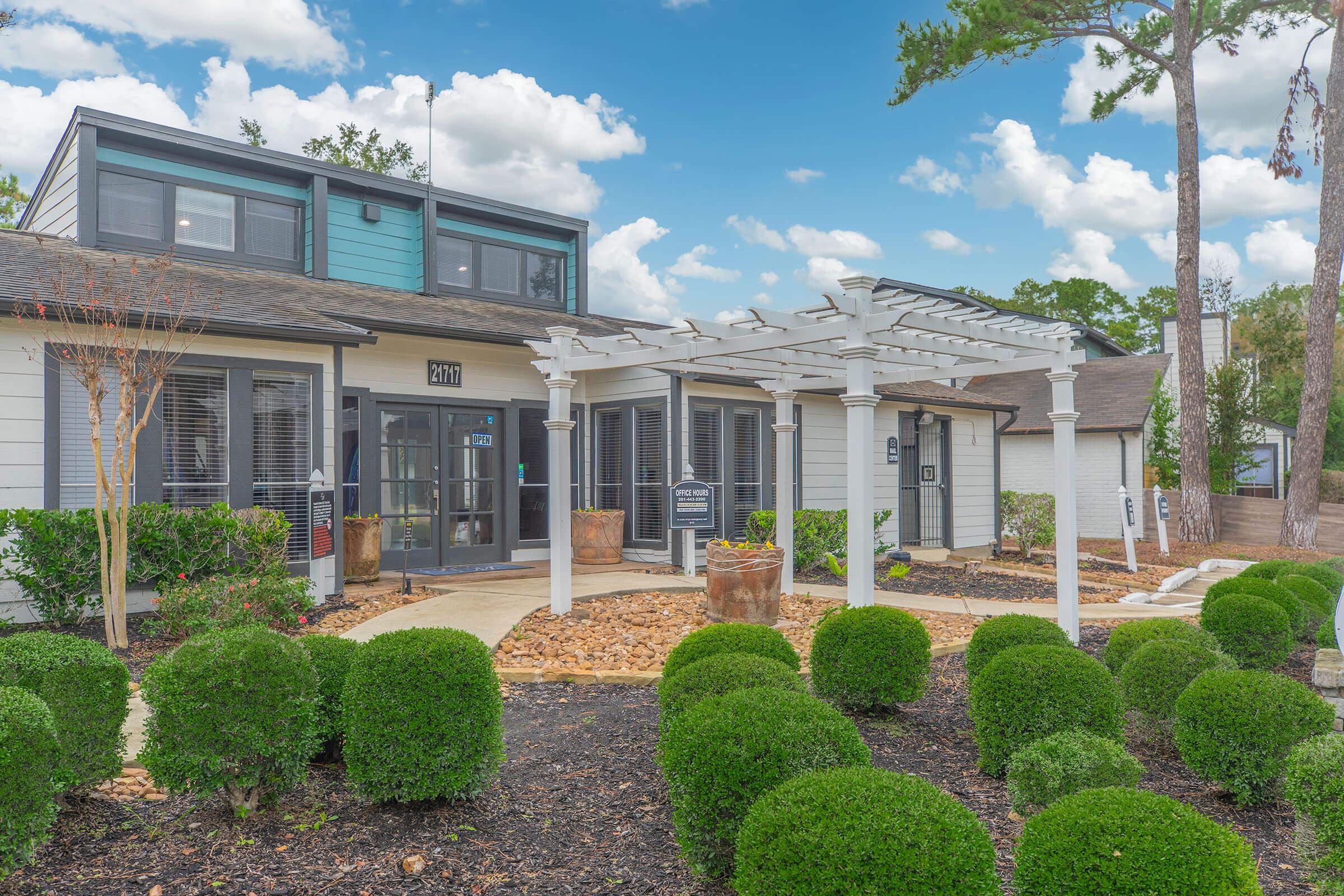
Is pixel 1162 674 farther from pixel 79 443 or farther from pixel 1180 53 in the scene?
pixel 1180 53

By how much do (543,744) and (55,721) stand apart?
7.07 ft

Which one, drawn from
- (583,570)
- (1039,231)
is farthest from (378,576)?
(1039,231)

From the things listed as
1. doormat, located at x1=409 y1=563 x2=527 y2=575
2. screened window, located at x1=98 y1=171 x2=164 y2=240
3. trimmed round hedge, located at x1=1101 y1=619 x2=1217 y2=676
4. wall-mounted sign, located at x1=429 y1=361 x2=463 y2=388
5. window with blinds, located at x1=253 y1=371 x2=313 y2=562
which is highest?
screened window, located at x1=98 y1=171 x2=164 y2=240

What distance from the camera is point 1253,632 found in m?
5.97

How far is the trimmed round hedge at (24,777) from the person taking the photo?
99.3 inches

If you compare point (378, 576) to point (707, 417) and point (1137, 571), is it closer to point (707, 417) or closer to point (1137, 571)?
point (707, 417)

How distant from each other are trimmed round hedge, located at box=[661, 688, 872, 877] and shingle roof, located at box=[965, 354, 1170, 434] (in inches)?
702

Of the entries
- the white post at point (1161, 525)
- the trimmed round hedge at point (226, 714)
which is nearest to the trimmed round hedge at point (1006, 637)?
the trimmed round hedge at point (226, 714)

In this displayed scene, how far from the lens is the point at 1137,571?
475 inches

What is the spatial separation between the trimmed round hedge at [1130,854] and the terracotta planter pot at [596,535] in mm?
9158

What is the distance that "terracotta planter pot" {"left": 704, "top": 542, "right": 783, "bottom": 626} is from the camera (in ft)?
23.7

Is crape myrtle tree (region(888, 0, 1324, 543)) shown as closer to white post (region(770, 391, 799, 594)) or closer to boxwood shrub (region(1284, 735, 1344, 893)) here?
white post (region(770, 391, 799, 594))

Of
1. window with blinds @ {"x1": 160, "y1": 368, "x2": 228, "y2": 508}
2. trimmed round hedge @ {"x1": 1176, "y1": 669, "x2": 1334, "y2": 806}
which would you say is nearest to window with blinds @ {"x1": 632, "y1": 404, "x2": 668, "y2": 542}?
window with blinds @ {"x1": 160, "y1": 368, "x2": 228, "y2": 508}

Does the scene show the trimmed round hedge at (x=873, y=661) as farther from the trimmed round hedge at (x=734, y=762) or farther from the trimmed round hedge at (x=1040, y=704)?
the trimmed round hedge at (x=734, y=762)
